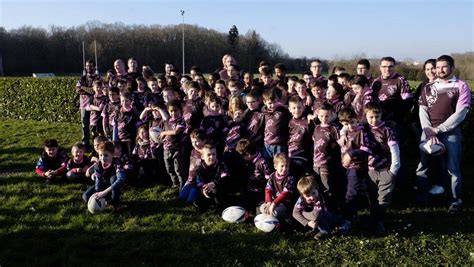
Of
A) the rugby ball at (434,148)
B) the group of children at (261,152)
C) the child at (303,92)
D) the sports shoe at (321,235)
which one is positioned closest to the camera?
the sports shoe at (321,235)

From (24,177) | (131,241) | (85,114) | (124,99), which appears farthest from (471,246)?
(85,114)

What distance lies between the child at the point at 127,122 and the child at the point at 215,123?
175cm

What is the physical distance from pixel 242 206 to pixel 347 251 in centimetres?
177

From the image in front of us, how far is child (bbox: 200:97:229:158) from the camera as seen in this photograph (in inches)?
263

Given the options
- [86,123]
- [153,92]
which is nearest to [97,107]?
[86,123]

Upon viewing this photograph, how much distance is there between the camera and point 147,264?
4543 mm

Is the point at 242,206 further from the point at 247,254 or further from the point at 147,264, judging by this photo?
the point at 147,264

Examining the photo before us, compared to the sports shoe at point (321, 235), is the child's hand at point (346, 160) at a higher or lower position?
higher

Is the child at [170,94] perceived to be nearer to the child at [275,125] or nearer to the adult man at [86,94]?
the child at [275,125]

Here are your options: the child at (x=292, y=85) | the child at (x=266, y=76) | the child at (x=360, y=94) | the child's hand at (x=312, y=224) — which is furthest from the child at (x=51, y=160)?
the child at (x=360, y=94)

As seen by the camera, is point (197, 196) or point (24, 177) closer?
point (197, 196)

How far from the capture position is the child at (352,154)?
526 centimetres

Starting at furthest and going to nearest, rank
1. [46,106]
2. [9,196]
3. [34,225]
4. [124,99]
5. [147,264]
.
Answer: [46,106] < [124,99] < [9,196] < [34,225] < [147,264]

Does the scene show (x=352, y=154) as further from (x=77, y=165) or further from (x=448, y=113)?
(x=77, y=165)
